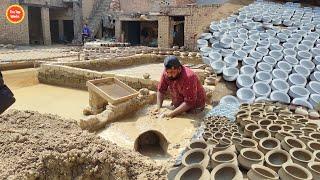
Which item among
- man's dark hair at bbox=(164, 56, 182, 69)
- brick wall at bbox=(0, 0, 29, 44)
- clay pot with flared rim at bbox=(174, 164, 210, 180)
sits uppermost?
brick wall at bbox=(0, 0, 29, 44)

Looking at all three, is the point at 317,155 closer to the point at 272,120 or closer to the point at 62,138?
the point at 272,120

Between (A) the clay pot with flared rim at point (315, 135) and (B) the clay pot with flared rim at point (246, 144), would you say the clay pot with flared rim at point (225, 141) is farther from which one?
(A) the clay pot with flared rim at point (315, 135)

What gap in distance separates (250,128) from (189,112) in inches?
61.2

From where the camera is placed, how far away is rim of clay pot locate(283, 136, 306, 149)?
3217mm

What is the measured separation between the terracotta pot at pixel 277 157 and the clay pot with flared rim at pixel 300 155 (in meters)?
0.05

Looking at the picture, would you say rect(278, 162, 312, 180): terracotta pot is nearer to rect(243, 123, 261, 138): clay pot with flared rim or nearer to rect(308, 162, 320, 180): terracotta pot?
rect(308, 162, 320, 180): terracotta pot

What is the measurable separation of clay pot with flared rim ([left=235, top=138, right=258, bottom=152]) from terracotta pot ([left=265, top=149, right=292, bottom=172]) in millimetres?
229

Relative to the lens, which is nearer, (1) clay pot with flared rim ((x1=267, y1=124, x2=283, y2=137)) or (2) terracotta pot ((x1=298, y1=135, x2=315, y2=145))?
(2) terracotta pot ((x1=298, y1=135, x2=315, y2=145))

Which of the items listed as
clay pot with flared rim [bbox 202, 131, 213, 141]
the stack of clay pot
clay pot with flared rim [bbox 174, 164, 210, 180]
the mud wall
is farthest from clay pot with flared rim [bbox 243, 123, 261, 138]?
the mud wall

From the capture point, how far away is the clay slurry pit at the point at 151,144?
4.20 m

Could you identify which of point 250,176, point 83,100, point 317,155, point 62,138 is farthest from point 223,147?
point 83,100

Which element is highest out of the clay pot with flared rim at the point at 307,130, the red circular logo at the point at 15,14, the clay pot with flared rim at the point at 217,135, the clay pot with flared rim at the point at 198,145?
the red circular logo at the point at 15,14

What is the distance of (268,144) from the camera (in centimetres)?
332

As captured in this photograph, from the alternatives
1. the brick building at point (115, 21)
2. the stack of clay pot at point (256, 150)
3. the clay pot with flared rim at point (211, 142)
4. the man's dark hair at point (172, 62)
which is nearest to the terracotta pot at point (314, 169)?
the stack of clay pot at point (256, 150)
